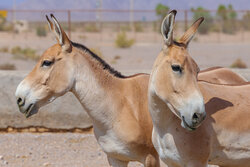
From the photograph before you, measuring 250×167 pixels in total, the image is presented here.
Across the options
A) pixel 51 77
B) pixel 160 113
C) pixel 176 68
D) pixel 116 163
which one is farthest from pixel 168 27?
pixel 116 163

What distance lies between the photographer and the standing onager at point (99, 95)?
18.4 feet

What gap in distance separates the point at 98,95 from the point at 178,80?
153 cm

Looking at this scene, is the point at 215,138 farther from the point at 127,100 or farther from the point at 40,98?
the point at 40,98

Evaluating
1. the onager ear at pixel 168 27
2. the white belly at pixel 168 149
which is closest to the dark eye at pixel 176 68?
the onager ear at pixel 168 27

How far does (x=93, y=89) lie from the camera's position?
230 inches

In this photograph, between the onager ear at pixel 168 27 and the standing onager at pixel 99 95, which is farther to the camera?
the standing onager at pixel 99 95

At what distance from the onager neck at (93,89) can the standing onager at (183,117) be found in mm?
978

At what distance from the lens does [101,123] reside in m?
5.80

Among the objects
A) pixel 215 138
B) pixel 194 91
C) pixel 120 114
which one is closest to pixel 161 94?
pixel 194 91

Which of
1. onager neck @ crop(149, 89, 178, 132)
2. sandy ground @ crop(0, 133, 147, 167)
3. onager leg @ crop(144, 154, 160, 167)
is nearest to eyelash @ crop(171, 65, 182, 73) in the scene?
onager neck @ crop(149, 89, 178, 132)

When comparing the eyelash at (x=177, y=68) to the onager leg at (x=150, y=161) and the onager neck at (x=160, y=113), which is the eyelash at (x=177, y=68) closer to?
the onager neck at (x=160, y=113)

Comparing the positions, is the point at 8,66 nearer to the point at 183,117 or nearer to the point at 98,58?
the point at 98,58

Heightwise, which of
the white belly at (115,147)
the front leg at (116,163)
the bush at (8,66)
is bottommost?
the bush at (8,66)

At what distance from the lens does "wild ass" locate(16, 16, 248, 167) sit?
560cm
